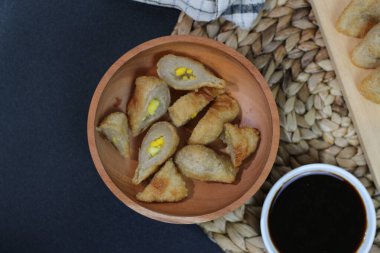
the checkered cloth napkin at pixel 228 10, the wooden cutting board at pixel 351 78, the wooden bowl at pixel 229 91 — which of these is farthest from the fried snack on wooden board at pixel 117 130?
the wooden cutting board at pixel 351 78

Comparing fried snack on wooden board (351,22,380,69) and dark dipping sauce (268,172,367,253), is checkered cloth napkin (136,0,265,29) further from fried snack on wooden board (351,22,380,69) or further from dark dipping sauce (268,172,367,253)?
dark dipping sauce (268,172,367,253)

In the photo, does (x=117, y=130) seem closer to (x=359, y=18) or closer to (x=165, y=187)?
(x=165, y=187)

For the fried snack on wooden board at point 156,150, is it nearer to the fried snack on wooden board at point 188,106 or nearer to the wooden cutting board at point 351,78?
the fried snack on wooden board at point 188,106

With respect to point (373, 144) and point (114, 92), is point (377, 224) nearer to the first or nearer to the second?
point (373, 144)

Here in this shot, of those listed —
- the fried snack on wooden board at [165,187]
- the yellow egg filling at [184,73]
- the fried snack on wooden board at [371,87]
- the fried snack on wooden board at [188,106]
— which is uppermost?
the yellow egg filling at [184,73]

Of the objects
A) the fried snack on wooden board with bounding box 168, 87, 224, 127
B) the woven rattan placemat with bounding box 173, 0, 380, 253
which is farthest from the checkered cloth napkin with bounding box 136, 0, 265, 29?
the fried snack on wooden board with bounding box 168, 87, 224, 127

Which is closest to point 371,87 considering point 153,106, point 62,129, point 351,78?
point 351,78
